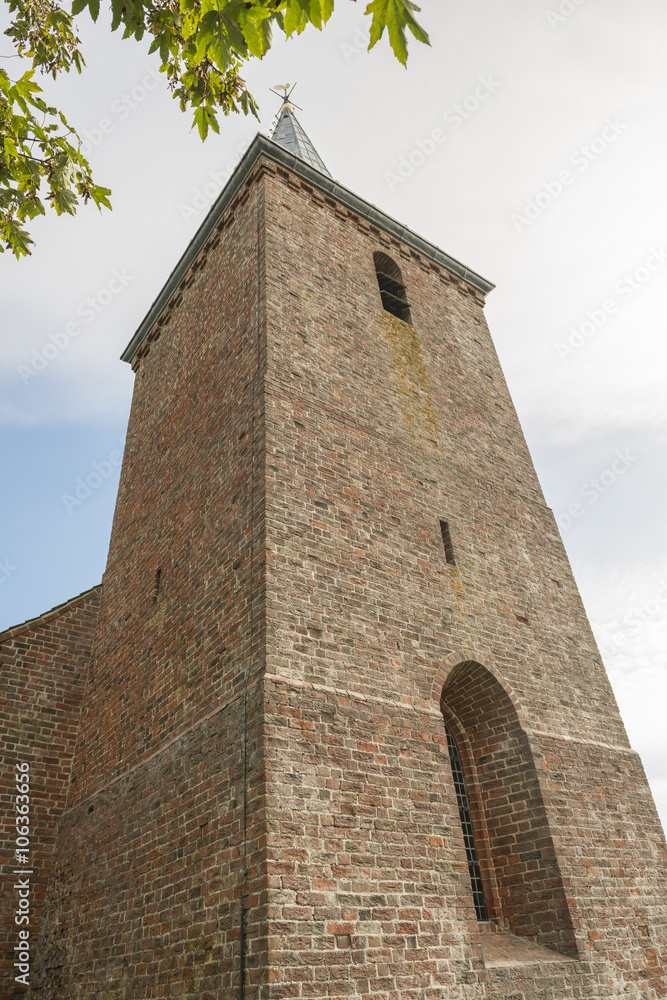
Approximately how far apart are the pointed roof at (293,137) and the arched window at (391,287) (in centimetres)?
344

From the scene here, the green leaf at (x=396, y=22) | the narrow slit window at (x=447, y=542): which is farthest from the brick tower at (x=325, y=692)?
the green leaf at (x=396, y=22)

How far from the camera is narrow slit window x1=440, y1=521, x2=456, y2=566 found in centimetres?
879

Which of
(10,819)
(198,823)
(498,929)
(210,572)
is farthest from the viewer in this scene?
(10,819)

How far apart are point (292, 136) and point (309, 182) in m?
4.85

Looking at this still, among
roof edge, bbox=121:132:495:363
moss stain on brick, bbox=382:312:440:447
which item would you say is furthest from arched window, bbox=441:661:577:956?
roof edge, bbox=121:132:495:363

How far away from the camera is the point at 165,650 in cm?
834

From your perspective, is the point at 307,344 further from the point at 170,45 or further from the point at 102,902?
the point at 102,902

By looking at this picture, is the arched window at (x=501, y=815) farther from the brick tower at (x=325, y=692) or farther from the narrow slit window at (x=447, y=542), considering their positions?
the narrow slit window at (x=447, y=542)

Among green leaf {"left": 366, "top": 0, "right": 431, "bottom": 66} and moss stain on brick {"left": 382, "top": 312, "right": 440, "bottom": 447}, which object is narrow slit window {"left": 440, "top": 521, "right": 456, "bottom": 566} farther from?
green leaf {"left": 366, "top": 0, "right": 431, "bottom": 66}

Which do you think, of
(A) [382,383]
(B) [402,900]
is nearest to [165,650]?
(B) [402,900]

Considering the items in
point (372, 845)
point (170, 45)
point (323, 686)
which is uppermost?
point (170, 45)

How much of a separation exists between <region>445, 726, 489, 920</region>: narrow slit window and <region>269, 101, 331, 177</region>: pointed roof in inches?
475

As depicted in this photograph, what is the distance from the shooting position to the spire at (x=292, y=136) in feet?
49.1

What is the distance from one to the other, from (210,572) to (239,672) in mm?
1685
